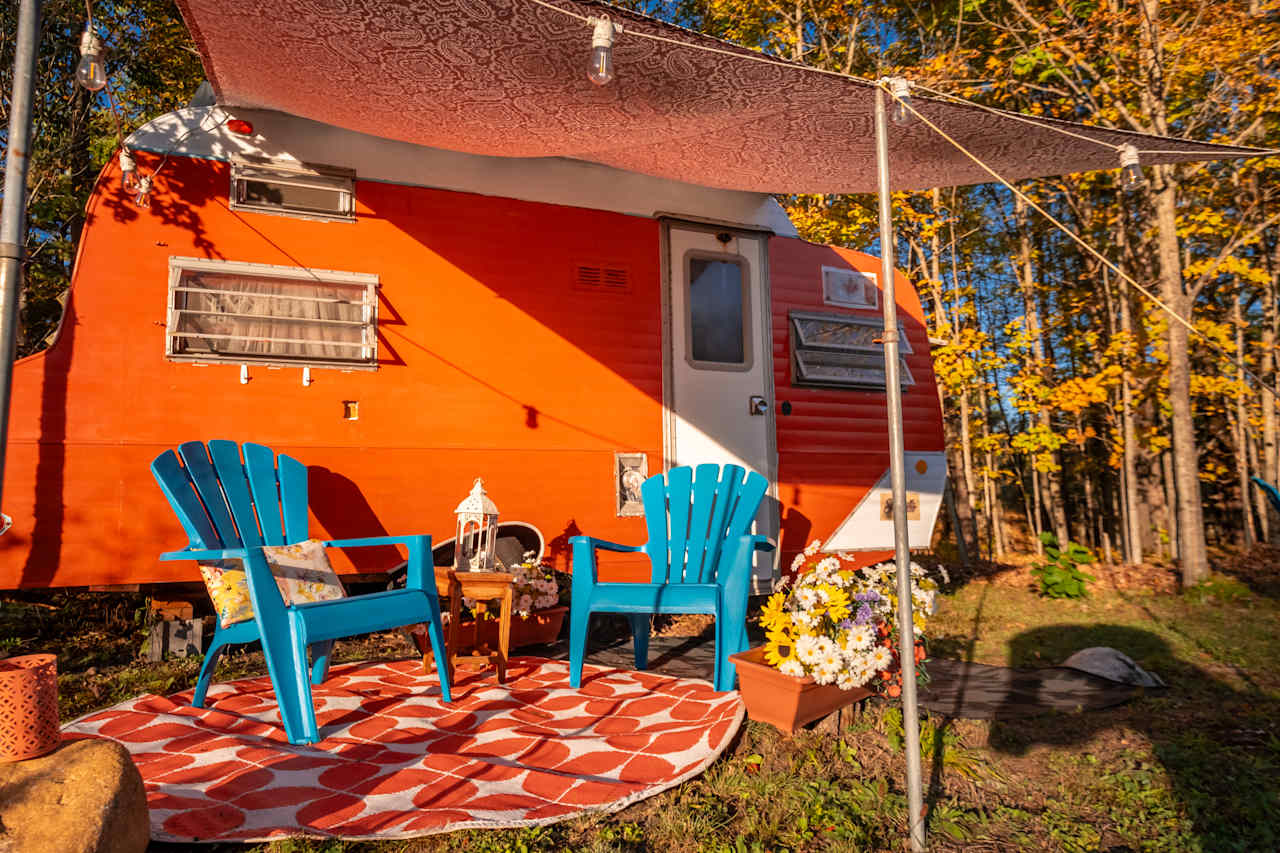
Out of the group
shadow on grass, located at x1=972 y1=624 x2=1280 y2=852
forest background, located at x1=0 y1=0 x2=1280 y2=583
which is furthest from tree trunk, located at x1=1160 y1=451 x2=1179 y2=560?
shadow on grass, located at x1=972 y1=624 x2=1280 y2=852

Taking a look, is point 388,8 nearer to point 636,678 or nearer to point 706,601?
point 706,601

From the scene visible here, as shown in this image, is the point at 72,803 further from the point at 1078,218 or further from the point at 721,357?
the point at 1078,218

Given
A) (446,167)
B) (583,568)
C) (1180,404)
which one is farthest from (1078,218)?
(583,568)

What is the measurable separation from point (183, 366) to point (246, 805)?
242 cm

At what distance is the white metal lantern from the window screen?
5.25 ft

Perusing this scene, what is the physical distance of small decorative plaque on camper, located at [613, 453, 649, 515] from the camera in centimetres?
443

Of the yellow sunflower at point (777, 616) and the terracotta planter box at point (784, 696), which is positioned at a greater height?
the yellow sunflower at point (777, 616)

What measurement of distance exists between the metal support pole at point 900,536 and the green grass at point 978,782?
142mm

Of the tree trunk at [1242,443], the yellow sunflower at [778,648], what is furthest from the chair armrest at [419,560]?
the tree trunk at [1242,443]

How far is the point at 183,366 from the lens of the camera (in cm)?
368

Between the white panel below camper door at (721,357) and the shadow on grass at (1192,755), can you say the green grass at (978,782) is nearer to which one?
the shadow on grass at (1192,755)

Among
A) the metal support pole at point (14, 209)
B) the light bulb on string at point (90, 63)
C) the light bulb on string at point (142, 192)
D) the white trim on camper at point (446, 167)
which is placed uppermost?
the white trim on camper at point (446, 167)

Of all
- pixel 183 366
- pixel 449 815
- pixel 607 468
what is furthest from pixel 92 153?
pixel 449 815

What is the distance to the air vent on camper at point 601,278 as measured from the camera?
450 cm
